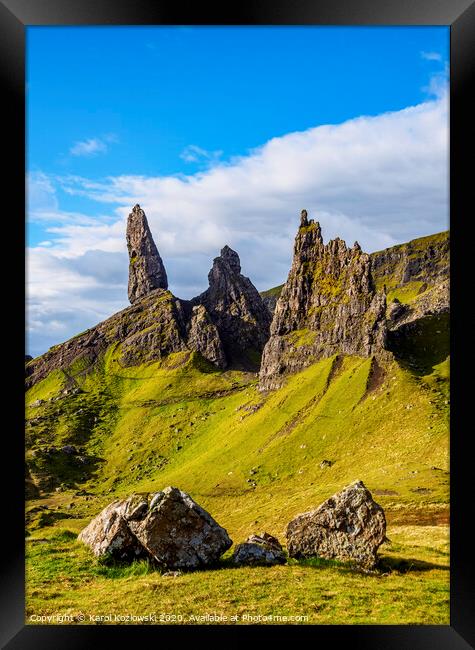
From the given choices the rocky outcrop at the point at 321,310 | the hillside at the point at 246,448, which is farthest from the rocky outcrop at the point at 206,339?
the rocky outcrop at the point at 321,310

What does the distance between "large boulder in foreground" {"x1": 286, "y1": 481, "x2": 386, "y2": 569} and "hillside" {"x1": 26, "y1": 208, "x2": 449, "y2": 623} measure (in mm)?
686

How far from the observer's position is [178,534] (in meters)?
15.4

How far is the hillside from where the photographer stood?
46.5 feet

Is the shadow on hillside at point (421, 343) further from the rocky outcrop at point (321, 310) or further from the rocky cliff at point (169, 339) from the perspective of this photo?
the rocky cliff at point (169, 339)

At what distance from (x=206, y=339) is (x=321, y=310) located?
66250 mm

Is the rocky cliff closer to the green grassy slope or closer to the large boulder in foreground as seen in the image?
the green grassy slope

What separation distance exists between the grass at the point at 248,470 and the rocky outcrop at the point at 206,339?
5.04 m

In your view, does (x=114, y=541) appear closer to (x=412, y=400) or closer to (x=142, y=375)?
(x=412, y=400)

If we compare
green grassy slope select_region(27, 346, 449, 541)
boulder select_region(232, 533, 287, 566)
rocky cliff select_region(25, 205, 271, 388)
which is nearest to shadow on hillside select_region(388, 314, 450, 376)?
green grassy slope select_region(27, 346, 449, 541)

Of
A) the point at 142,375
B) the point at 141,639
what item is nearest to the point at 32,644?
the point at 141,639

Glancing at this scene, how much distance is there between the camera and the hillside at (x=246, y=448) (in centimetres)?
1419

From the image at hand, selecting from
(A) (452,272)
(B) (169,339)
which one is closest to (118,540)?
(A) (452,272)

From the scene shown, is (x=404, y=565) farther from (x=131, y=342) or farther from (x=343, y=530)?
(x=131, y=342)
